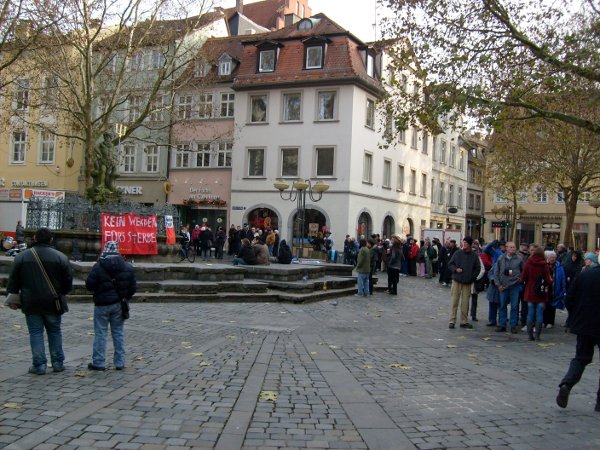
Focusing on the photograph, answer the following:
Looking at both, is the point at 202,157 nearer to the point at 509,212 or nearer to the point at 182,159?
the point at 182,159

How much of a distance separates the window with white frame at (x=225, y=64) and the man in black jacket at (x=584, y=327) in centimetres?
3674

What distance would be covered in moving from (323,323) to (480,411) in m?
6.75

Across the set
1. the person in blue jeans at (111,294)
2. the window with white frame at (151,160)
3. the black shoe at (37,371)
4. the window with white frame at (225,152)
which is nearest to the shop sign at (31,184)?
the window with white frame at (151,160)

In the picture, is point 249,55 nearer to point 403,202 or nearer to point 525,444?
point 403,202

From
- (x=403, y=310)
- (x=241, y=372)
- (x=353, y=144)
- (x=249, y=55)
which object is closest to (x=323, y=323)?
(x=403, y=310)

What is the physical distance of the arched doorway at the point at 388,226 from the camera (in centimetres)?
4264

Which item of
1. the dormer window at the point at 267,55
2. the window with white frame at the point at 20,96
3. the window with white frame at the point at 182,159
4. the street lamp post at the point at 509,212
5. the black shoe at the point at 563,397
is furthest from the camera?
the street lamp post at the point at 509,212

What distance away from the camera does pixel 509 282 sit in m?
12.6

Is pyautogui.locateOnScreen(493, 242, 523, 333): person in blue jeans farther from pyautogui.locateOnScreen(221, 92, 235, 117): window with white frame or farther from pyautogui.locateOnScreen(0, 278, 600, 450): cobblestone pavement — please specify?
pyautogui.locateOnScreen(221, 92, 235, 117): window with white frame

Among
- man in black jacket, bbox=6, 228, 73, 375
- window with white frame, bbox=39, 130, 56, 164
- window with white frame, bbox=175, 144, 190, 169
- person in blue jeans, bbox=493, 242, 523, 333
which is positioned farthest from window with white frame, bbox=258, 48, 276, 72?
man in black jacket, bbox=6, 228, 73, 375

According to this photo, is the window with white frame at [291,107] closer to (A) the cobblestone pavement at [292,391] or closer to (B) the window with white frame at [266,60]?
(B) the window with white frame at [266,60]

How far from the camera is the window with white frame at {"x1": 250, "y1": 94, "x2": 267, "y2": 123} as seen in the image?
39.6 metres

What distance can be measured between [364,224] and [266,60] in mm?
12179

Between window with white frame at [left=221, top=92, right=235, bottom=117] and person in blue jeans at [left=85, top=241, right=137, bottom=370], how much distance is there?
3385cm
